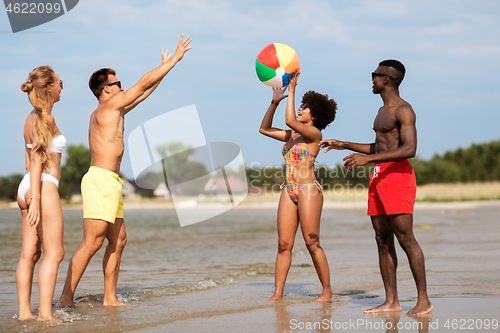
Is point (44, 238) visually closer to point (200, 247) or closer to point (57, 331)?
point (57, 331)

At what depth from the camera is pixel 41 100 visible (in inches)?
161

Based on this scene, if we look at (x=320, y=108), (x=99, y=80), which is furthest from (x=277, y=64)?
(x=99, y=80)

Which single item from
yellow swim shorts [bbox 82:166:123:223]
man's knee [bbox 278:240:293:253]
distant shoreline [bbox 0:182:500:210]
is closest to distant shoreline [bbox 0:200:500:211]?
distant shoreline [bbox 0:182:500:210]

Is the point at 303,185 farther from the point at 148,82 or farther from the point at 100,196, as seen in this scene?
the point at 100,196

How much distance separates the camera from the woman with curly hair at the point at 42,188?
13.1 feet

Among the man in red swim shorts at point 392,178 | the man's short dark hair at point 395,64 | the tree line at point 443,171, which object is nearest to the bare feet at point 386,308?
the man in red swim shorts at point 392,178

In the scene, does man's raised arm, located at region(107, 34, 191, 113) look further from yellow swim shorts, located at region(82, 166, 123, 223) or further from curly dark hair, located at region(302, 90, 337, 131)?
curly dark hair, located at region(302, 90, 337, 131)

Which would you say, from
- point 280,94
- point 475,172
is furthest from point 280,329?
point 475,172

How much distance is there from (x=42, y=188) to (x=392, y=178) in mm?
2931

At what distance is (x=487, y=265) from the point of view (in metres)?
7.09

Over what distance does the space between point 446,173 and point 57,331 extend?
48.8m

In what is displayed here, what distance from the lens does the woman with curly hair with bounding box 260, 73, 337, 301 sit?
4.94 metres

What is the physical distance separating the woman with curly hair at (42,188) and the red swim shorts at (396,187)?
108 inches

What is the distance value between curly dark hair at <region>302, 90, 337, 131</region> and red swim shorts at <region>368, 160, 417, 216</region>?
105 cm
